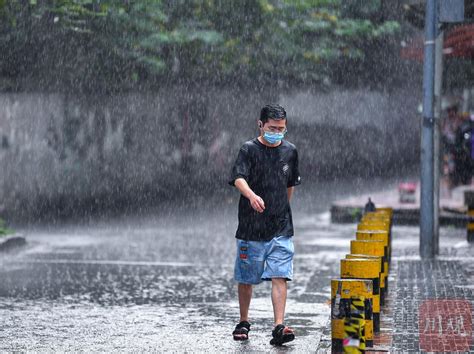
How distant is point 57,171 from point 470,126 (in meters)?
10.3

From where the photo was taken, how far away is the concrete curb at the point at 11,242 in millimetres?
18384

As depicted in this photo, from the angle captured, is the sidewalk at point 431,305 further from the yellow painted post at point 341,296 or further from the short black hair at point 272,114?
the short black hair at point 272,114

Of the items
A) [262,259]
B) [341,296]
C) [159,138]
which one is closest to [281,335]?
[262,259]

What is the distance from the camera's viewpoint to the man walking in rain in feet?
32.4

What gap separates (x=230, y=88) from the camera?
37.4 metres

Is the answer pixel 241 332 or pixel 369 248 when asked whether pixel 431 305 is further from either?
pixel 241 332

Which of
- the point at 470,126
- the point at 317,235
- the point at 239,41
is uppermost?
the point at 239,41

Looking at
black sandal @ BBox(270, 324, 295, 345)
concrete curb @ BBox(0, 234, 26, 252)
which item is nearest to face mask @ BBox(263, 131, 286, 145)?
black sandal @ BBox(270, 324, 295, 345)

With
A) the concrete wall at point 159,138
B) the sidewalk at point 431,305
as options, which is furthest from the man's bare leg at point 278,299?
the concrete wall at point 159,138

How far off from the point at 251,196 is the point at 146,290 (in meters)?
4.33

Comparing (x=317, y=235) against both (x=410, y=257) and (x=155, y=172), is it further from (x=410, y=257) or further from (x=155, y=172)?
(x=155, y=172)

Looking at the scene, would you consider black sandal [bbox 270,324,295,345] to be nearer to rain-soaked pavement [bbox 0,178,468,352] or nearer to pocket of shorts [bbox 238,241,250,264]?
rain-soaked pavement [bbox 0,178,468,352]

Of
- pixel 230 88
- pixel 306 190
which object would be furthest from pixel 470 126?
pixel 230 88

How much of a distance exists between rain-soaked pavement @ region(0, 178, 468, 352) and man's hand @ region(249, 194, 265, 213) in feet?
3.68
